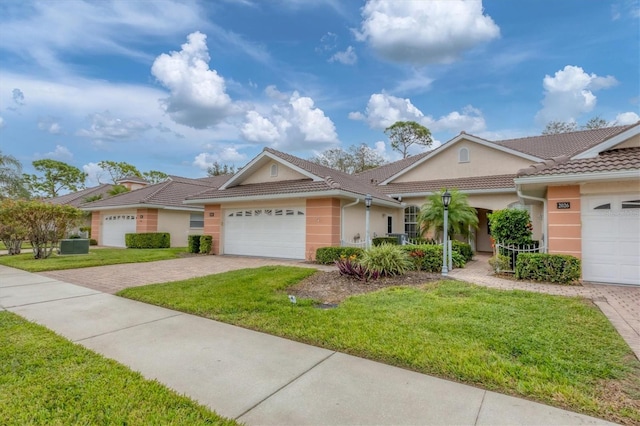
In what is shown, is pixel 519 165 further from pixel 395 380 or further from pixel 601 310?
pixel 395 380

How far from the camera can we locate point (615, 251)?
27.0 feet

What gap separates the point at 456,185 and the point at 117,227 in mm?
22389

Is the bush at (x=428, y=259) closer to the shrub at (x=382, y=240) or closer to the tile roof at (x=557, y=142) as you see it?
the shrub at (x=382, y=240)

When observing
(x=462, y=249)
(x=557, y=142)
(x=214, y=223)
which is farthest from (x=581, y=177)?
(x=214, y=223)

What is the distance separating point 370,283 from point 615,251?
6495mm

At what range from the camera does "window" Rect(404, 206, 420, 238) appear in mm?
17656

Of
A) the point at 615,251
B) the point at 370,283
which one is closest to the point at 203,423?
the point at 370,283

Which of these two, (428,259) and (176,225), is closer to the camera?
(428,259)

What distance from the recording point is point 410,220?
708 inches

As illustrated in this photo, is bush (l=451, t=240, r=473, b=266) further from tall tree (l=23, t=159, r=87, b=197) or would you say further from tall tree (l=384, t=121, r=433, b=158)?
tall tree (l=23, t=159, r=87, b=197)

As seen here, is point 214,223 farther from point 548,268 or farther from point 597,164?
point 597,164

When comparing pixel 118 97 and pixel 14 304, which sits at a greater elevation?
pixel 118 97

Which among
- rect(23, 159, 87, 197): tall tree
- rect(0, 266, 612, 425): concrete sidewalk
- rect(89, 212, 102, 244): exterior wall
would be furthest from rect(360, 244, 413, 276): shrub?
rect(23, 159, 87, 197): tall tree

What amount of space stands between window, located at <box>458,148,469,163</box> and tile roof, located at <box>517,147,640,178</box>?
23.9ft
